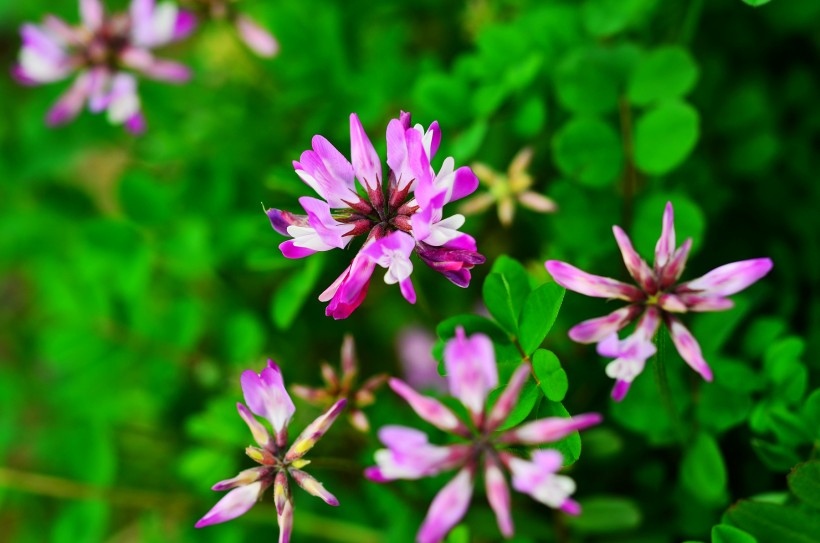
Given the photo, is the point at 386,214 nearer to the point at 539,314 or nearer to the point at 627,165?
the point at 539,314

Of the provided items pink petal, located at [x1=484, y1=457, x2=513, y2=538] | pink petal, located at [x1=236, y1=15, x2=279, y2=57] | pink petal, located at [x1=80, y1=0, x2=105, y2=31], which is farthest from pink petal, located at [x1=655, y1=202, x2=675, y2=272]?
pink petal, located at [x1=80, y1=0, x2=105, y2=31]

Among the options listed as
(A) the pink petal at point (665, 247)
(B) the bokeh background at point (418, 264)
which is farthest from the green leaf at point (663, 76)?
(A) the pink petal at point (665, 247)

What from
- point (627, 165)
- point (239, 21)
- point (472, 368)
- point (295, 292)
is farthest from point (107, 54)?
point (472, 368)

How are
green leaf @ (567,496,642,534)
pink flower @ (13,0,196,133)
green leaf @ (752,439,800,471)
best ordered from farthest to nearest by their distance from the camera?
pink flower @ (13,0,196,133), green leaf @ (567,496,642,534), green leaf @ (752,439,800,471)

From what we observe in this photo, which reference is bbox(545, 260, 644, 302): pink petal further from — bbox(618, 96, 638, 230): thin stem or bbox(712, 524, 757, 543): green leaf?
bbox(618, 96, 638, 230): thin stem

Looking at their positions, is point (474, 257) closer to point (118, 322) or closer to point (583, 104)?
point (583, 104)

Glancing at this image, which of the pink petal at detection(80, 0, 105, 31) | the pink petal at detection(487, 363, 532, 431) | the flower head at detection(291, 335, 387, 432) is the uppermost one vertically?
the pink petal at detection(80, 0, 105, 31)
